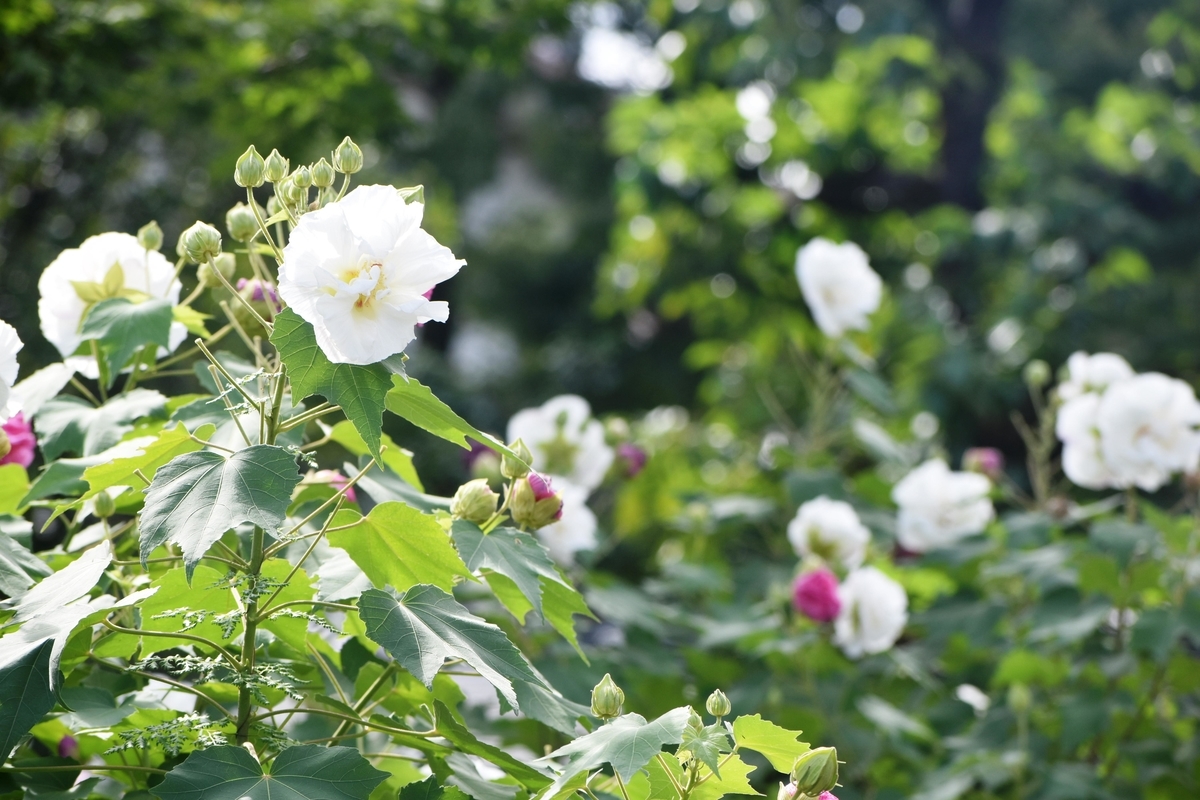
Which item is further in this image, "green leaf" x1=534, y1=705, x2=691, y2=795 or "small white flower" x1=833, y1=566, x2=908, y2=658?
"small white flower" x1=833, y1=566, x2=908, y2=658

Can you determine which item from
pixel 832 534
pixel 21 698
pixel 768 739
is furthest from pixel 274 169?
pixel 832 534

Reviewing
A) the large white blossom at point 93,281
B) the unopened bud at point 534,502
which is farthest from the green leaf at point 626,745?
the large white blossom at point 93,281

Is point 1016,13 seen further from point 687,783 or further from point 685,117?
point 687,783

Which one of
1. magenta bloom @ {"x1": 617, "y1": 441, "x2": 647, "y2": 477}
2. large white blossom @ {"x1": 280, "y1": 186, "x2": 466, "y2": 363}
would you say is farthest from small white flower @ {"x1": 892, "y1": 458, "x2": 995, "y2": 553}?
large white blossom @ {"x1": 280, "y1": 186, "x2": 466, "y2": 363}

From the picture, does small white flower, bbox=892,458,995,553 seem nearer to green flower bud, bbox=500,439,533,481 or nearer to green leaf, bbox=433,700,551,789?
green flower bud, bbox=500,439,533,481

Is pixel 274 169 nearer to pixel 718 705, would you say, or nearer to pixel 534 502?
pixel 534 502

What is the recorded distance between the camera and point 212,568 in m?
0.73

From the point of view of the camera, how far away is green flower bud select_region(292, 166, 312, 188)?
680 mm

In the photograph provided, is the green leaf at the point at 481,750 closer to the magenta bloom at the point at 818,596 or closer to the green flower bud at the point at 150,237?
the green flower bud at the point at 150,237

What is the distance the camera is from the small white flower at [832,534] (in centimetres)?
168

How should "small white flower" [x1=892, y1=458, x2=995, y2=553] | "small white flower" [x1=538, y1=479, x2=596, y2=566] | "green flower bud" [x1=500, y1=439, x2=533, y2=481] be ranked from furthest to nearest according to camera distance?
1. "small white flower" [x1=892, y1=458, x2=995, y2=553]
2. "small white flower" [x1=538, y1=479, x2=596, y2=566]
3. "green flower bud" [x1=500, y1=439, x2=533, y2=481]

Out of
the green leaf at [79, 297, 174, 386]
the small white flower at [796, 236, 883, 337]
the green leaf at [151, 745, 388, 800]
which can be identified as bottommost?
the small white flower at [796, 236, 883, 337]

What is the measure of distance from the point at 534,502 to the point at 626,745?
0.90ft

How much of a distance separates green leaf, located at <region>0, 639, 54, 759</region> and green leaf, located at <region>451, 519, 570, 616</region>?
25cm
